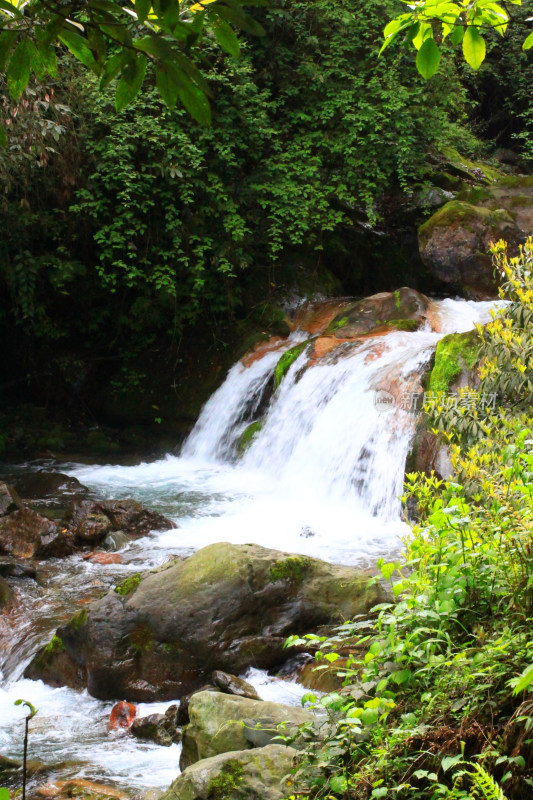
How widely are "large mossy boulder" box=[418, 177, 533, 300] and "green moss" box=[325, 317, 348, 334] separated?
1.66 metres

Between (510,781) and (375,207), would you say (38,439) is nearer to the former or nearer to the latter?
(375,207)

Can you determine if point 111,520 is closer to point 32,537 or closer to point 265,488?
point 32,537

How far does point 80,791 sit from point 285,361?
7.86m

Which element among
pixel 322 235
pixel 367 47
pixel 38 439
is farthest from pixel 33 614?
pixel 367 47

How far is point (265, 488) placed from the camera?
385 inches

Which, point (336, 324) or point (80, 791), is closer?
point (80, 791)

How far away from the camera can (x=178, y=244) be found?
1145 centimetres

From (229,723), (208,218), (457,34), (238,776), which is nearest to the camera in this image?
(457,34)

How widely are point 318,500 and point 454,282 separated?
15.3ft

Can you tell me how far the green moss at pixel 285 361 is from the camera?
433 inches

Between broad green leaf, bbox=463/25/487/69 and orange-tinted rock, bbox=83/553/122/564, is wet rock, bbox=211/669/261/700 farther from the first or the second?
broad green leaf, bbox=463/25/487/69

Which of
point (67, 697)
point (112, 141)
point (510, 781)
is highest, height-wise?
point (112, 141)

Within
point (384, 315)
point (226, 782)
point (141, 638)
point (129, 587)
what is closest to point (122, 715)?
point (141, 638)

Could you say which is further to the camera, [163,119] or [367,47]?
[367,47]
